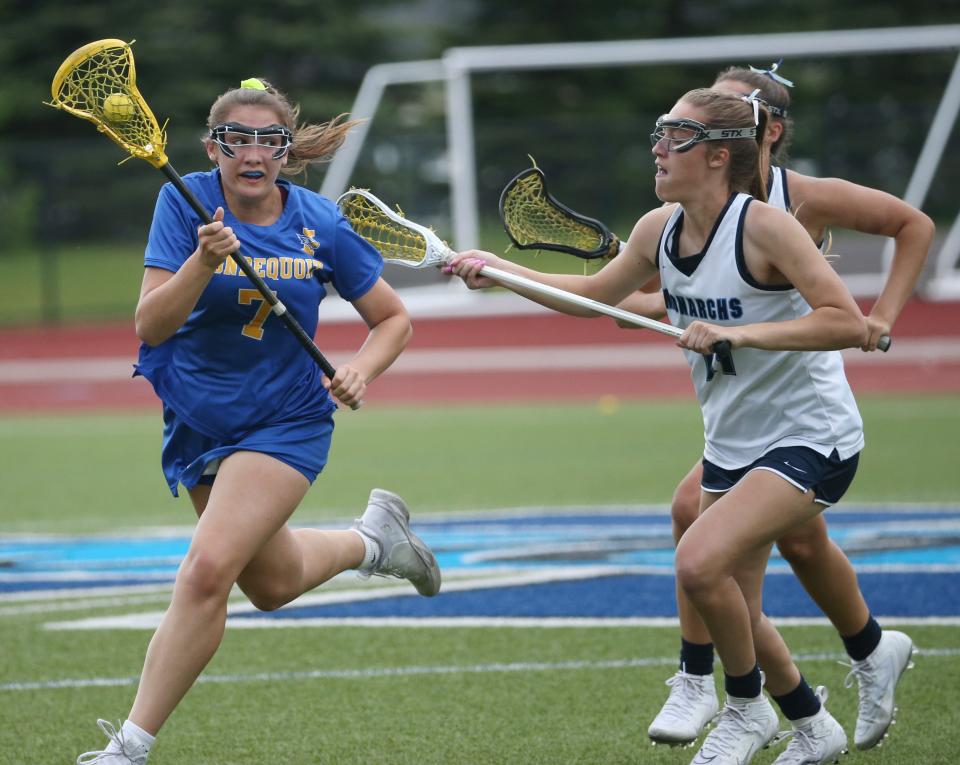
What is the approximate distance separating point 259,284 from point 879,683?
93.8 inches

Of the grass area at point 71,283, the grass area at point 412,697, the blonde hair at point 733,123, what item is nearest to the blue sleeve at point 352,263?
the blonde hair at point 733,123

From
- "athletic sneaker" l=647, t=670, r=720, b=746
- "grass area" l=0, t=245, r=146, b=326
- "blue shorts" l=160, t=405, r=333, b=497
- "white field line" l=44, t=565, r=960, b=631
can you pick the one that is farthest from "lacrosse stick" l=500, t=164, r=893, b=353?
"grass area" l=0, t=245, r=146, b=326

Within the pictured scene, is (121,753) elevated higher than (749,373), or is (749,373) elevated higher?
(749,373)

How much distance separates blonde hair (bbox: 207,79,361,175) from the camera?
444cm

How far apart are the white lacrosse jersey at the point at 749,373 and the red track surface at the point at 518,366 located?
38.5 ft

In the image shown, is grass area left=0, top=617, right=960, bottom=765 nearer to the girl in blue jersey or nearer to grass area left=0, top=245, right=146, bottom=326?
the girl in blue jersey

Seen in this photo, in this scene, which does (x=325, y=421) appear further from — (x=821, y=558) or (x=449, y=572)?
(x=449, y=572)

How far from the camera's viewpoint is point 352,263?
4688 mm

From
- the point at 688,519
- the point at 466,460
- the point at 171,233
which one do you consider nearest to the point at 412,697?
the point at 688,519

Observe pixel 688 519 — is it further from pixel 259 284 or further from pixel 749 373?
pixel 259 284

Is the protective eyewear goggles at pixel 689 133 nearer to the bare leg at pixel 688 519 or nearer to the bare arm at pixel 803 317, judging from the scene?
the bare arm at pixel 803 317

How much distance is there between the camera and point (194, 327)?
4.46m

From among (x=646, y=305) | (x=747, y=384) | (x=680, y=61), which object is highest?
(x=680, y=61)

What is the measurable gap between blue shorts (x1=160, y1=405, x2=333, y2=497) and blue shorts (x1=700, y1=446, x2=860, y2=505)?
129 cm
